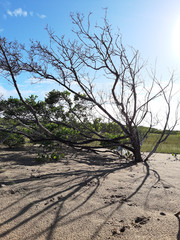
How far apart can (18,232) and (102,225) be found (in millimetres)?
751

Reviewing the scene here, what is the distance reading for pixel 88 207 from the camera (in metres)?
2.12

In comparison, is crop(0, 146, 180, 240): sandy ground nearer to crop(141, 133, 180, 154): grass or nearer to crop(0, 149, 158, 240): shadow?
crop(0, 149, 158, 240): shadow

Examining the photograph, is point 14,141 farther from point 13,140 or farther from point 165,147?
point 165,147

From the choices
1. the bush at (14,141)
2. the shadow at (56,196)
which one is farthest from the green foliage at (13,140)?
the shadow at (56,196)

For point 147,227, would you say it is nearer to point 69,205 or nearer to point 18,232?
point 69,205

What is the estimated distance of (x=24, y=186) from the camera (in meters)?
2.79

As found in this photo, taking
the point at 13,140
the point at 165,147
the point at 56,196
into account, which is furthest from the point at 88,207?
the point at 165,147

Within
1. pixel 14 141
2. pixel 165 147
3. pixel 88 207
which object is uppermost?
pixel 165 147

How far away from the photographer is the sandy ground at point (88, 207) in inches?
64.6

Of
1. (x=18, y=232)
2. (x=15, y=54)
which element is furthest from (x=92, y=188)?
(x=15, y=54)

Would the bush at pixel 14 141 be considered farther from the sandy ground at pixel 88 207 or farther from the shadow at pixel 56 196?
the shadow at pixel 56 196

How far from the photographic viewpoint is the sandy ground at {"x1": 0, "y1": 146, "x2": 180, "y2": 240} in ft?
5.38

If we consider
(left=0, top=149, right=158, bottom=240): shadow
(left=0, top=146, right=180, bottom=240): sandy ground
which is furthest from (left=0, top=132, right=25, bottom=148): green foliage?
(left=0, top=149, right=158, bottom=240): shadow

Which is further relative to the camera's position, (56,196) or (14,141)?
(14,141)
